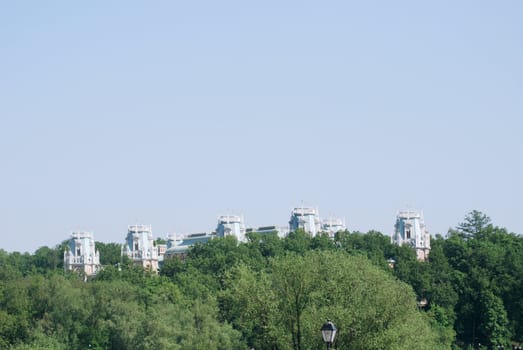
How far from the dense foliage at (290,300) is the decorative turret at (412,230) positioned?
123ft

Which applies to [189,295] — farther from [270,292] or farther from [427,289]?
[270,292]

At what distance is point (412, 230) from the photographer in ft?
627

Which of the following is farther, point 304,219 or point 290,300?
point 304,219

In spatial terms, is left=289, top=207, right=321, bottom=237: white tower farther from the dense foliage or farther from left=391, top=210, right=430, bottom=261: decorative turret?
the dense foliage

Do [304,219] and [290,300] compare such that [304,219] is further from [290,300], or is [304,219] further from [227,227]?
[290,300]

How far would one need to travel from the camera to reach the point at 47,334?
302 ft

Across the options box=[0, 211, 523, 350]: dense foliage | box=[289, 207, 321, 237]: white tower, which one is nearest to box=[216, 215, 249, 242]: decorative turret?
box=[289, 207, 321, 237]: white tower

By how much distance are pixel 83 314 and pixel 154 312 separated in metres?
10.4

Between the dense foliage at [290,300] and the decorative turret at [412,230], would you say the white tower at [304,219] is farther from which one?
the dense foliage at [290,300]

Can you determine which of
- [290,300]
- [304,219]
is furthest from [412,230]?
[290,300]

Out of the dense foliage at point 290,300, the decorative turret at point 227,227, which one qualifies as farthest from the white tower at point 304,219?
the dense foliage at point 290,300

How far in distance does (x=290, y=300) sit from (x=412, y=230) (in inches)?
5188

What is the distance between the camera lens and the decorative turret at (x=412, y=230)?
619ft

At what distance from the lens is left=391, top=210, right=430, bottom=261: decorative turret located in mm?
188625
